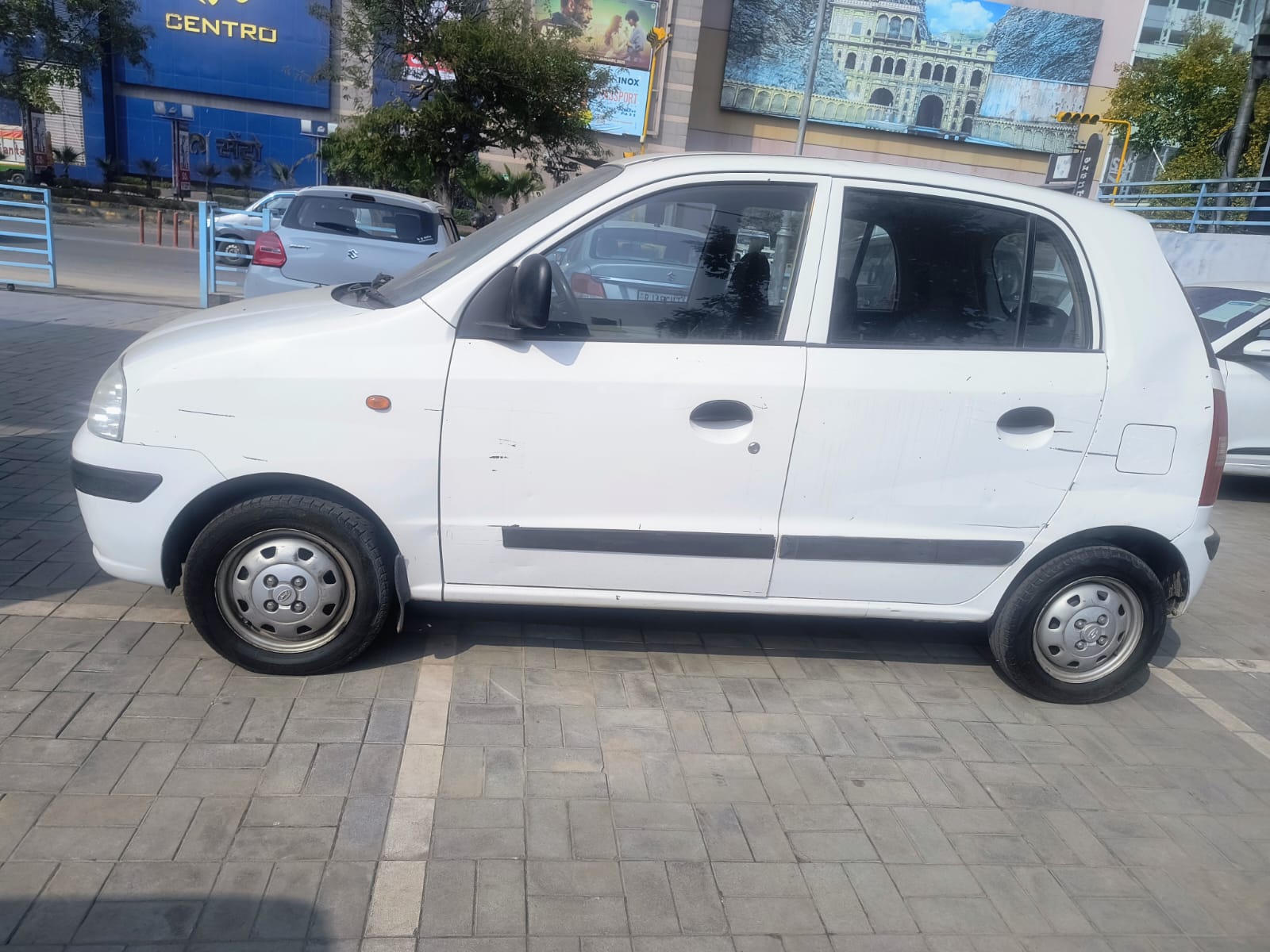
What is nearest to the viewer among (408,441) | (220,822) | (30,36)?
(220,822)

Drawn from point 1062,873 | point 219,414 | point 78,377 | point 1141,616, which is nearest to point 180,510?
point 219,414

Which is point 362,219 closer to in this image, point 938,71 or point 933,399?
point 933,399

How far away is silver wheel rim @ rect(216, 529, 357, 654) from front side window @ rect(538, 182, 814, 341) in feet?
4.14

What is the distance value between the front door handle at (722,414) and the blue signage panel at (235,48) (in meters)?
38.9

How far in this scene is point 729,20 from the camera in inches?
1610

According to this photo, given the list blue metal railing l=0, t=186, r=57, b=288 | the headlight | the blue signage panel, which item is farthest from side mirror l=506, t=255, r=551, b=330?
the blue signage panel

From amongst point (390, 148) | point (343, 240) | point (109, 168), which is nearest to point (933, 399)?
point (343, 240)

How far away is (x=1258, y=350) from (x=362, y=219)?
7.84 metres

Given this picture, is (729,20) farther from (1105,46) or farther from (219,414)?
(219,414)

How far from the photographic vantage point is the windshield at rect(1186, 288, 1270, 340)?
25.9ft

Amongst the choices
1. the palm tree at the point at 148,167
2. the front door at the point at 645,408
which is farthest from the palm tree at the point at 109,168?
the front door at the point at 645,408

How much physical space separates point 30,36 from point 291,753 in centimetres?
3079

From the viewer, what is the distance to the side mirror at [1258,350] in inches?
291

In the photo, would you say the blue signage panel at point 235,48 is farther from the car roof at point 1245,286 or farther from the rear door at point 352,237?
the car roof at point 1245,286
